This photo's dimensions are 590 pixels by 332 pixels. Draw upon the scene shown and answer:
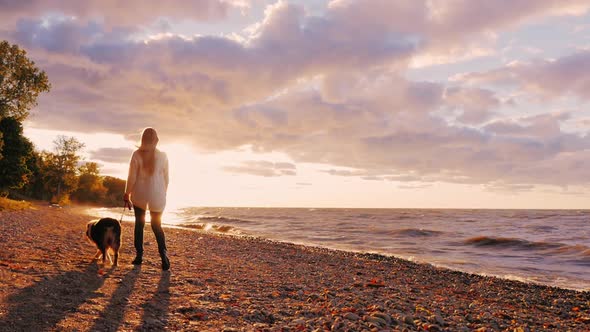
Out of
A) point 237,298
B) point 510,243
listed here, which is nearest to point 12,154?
point 237,298

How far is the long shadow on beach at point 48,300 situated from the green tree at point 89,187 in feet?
234

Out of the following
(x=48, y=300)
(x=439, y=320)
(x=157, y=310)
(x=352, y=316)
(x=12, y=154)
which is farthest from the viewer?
(x=12, y=154)

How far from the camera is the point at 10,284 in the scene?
5.82 meters

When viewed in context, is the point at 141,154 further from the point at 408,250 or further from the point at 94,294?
the point at 408,250

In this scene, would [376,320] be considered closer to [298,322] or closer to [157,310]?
[298,322]

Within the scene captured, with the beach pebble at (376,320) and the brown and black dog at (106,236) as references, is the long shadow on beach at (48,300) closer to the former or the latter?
the brown and black dog at (106,236)

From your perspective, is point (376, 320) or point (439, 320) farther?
point (439, 320)

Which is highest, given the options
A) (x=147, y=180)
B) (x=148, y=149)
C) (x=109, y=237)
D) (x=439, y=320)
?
(x=148, y=149)

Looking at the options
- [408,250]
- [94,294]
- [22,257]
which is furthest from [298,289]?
[408,250]

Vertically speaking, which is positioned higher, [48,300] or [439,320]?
[48,300]

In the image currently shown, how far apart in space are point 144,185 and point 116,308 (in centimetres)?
314

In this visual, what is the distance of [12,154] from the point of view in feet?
110

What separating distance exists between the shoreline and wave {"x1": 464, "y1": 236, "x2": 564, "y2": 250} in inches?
565

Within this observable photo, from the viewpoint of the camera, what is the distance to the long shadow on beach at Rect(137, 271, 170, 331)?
4.90 m
